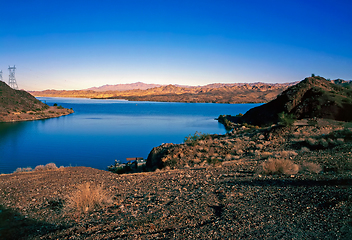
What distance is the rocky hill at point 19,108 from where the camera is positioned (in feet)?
176

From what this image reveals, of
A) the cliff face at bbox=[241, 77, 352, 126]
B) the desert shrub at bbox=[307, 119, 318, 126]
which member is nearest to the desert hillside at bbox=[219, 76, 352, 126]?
the cliff face at bbox=[241, 77, 352, 126]

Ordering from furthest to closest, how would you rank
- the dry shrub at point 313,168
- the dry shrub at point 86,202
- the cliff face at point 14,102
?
the cliff face at point 14,102 → the dry shrub at point 313,168 → the dry shrub at point 86,202

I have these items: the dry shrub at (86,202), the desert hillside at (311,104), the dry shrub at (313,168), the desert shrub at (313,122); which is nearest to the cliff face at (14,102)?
the desert hillside at (311,104)

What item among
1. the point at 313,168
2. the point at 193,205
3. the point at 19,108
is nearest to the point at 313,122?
the point at 313,168

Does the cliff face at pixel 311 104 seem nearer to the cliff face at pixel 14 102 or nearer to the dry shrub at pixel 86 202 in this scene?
the dry shrub at pixel 86 202

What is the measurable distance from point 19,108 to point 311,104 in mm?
61172

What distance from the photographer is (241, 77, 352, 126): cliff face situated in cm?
2551

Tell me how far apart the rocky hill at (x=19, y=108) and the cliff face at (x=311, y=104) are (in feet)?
161

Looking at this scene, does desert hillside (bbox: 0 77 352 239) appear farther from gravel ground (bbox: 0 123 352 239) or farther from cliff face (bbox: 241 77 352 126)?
cliff face (bbox: 241 77 352 126)

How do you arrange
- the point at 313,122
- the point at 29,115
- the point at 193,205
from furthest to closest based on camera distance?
the point at 29,115 → the point at 313,122 → the point at 193,205

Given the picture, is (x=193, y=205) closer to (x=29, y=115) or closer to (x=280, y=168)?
(x=280, y=168)

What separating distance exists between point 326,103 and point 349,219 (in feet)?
85.7

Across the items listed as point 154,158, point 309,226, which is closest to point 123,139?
point 154,158

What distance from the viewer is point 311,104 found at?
27656 millimetres
